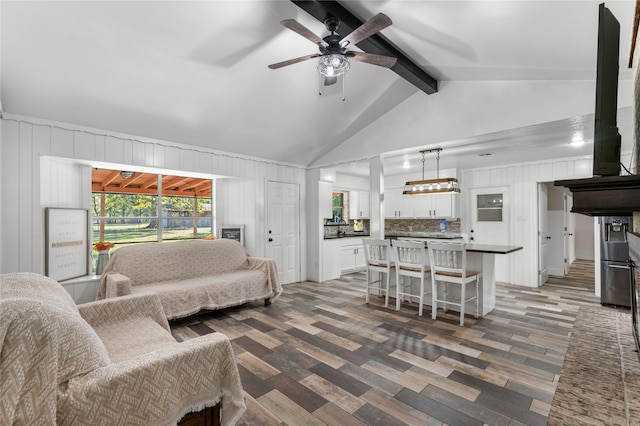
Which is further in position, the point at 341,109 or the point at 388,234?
the point at 388,234

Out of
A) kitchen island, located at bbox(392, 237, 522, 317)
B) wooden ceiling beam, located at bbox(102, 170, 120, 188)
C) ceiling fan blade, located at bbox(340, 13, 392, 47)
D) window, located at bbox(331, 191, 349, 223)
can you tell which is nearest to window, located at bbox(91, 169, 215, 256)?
wooden ceiling beam, located at bbox(102, 170, 120, 188)

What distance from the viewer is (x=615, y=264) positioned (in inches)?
162

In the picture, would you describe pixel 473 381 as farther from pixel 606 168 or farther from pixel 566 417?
pixel 606 168

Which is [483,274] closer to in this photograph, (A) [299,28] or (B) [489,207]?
(B) [489,207]

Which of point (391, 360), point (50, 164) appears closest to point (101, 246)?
point (50, 164)

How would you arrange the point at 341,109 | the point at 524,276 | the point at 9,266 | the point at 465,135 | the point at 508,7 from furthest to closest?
the point at 524,276 → the point at 341,109 → the point at 465,135 → the point at 9,266 → the point at 508,7

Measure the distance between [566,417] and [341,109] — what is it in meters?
4.16

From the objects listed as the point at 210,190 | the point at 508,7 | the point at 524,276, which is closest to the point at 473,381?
the point at 508,7

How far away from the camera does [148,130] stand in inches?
157


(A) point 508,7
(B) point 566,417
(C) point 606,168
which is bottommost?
(B) point 566,417

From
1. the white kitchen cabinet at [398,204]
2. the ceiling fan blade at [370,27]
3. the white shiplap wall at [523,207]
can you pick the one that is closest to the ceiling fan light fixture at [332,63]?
the ceiling fan blade at [370,27]

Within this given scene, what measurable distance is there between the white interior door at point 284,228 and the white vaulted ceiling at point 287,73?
125 cm

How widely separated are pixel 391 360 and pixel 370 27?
274cm

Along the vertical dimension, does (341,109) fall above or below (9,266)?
above
